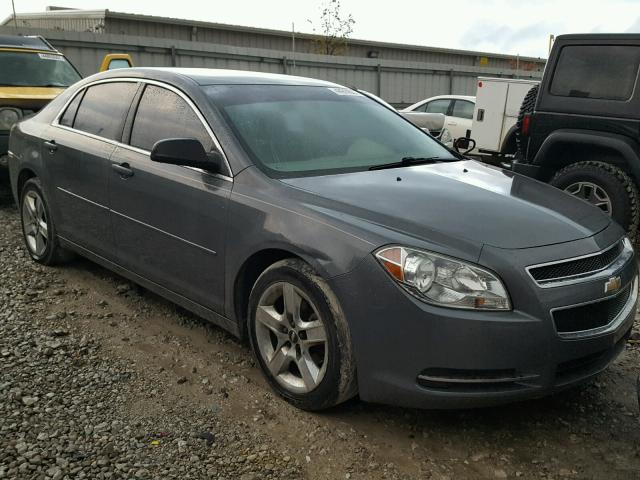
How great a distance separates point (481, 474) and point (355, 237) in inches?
43.5

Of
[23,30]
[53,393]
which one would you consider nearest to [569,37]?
[53,393]

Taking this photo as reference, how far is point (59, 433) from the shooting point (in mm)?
2914

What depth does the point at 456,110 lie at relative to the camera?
1274cm

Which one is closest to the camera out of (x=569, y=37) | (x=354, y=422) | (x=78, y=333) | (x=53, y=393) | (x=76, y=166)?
(x=354, y=422)

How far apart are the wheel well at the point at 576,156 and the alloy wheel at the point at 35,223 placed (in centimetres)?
469

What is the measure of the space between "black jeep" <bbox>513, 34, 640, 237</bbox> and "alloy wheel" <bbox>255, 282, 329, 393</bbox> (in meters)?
A: 4.03

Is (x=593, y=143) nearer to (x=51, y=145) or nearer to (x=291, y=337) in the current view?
(x=291, y=337)

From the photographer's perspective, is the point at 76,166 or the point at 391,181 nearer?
the point at 391,181

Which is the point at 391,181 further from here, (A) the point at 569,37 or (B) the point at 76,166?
(A) the point at 569,37

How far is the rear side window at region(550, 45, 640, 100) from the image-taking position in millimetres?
6004

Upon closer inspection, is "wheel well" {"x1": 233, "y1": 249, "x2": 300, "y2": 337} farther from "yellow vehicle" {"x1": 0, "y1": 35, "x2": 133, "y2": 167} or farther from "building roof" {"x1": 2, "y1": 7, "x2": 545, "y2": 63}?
"building roof" {"x1": 2, "y1": 7, "x2": 545, "y2": 63}

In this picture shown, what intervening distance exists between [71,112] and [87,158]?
27.2 inches

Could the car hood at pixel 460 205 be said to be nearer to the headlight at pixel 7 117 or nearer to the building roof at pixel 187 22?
the headlight at pixel 7 117

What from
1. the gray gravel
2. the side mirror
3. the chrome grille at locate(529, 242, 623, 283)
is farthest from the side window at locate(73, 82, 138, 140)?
the chrome grille at locate(529, 242, 623, 283)
